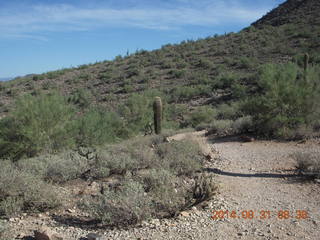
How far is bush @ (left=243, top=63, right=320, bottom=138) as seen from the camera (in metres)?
12.2

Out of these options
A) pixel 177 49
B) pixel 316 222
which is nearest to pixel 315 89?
pixel 316 222

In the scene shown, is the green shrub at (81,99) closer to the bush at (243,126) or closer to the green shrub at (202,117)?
the green shrub at (202,117)

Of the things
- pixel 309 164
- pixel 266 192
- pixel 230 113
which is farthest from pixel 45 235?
pixel 230 113

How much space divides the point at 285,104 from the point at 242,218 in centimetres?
843

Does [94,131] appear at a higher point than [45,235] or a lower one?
higher

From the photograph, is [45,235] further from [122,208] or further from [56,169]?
[56,169]

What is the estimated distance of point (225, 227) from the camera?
4.99 m

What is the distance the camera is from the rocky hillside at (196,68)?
26.3m

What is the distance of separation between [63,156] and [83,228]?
4.01 metres

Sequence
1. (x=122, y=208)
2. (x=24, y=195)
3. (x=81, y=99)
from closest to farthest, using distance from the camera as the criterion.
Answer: (x=122, y=208), (x=24, y=195), (x=81, y=99)

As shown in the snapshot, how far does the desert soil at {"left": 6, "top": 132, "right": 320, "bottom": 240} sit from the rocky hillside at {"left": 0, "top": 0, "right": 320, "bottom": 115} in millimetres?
16641

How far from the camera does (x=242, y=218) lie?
529 cm

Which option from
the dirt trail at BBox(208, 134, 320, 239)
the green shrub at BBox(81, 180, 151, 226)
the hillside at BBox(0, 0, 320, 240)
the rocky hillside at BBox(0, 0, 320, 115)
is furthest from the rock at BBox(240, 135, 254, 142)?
the rocky hillside at BBox(0, 0, 320, 115)

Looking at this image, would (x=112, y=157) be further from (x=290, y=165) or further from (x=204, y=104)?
(x=204, y=104)
